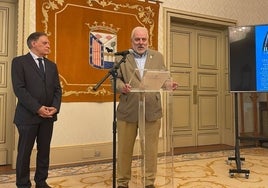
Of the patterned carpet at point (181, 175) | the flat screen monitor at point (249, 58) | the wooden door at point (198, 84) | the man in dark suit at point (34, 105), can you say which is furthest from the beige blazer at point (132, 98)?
the wooden door at point (198, 84)

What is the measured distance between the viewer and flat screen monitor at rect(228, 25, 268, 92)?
3.38 metres

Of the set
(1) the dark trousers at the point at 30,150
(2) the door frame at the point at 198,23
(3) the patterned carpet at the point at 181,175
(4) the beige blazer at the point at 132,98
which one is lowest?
(3) the patterned carpet at the point at 181,175

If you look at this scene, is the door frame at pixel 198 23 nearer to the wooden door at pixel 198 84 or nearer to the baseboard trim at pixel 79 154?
the wooden door at pixel 198 84

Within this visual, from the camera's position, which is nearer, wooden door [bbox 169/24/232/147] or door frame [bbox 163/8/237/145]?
door frame [bbox 163/8/237/145]

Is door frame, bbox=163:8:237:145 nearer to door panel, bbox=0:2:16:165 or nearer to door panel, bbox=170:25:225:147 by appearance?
door panel, bbox=170:25:225:147

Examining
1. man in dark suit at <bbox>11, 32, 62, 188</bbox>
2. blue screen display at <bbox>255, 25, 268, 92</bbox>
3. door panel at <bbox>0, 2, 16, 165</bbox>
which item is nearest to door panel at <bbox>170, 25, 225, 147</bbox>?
blue screen display at <bbox>255, 25, 268, 92</bbox>

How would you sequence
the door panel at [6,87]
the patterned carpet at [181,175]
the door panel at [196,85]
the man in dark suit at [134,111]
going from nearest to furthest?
the man in dark suit at [134,111] < the patterned carpet at [181,175] < the door panel at [6,87] < the door panel at [196,85]

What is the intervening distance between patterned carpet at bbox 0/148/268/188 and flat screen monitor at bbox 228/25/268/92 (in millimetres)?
974

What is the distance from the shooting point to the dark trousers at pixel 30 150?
2428 millimetres

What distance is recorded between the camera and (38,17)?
3461 mm

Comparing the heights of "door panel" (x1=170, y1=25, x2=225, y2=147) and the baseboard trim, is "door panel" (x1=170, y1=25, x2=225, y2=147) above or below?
above

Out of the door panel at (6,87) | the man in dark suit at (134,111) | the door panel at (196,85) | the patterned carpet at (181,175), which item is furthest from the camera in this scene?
the door panel at (196,85)

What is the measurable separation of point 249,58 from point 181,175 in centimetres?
158

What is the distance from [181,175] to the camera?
3109 mm
